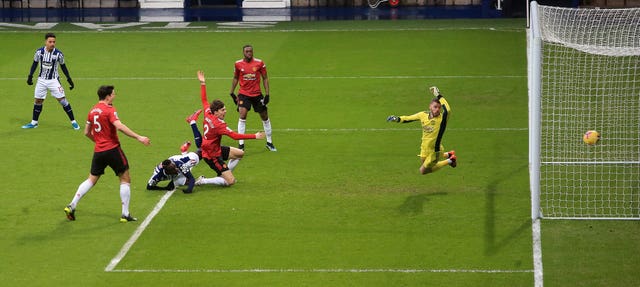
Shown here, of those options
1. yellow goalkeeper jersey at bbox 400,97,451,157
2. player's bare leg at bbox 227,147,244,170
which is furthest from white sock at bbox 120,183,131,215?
yellow goalkeeper jersey at bbox 400,97,451,157

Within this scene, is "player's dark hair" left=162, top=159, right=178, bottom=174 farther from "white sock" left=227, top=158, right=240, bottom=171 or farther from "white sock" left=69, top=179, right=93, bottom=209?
"white sock" left=69, top=179, right=93, bottom=209

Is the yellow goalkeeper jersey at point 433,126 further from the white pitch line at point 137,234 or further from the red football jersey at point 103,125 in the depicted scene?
the red football jersey at point 103,125

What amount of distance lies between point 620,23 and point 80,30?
73.4 feet

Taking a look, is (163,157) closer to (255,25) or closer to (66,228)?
(66,228)

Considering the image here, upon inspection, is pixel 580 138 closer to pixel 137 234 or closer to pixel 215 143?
pixel 215 143

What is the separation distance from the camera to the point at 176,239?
55.7 feet

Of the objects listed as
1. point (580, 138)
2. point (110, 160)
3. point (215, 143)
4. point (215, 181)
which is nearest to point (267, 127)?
point (215, 181)

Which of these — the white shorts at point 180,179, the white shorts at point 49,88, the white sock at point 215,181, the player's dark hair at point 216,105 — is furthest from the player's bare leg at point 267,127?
the white shorts at point 49,88

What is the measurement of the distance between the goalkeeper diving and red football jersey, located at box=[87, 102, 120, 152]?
467cm

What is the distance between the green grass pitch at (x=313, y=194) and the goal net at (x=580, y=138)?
580 mm

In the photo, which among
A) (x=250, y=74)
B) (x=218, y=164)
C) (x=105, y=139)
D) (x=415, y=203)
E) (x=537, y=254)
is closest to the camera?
(x=537, y=254)

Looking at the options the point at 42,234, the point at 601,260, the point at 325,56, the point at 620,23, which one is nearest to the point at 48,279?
the point at 42,234

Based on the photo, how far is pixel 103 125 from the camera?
17125 mm

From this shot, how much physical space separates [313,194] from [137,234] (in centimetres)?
361
